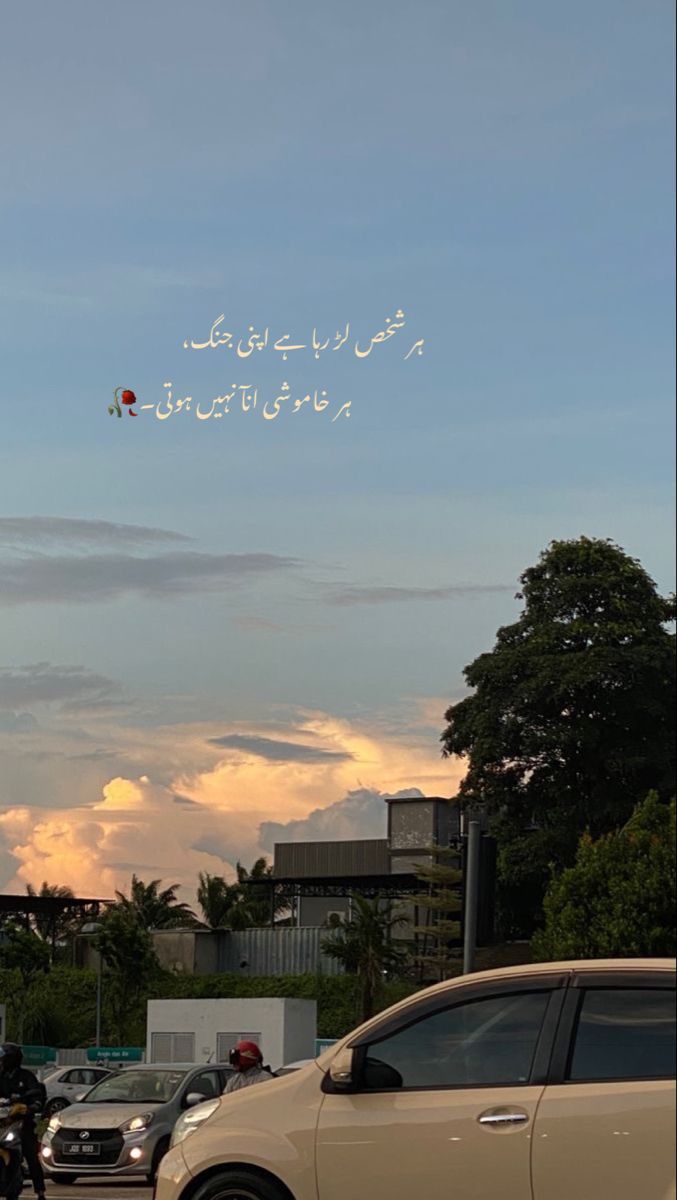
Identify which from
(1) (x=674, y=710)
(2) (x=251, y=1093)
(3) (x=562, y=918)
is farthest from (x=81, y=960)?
(2) (x=251, y=1093)

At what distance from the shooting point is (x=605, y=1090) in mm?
7938

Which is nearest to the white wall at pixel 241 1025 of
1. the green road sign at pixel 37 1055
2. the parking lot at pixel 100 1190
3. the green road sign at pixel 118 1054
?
the green road sign at pixel 118 1054

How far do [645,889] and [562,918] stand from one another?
224 cm

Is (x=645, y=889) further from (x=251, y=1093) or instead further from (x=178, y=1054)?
(x=251, y=1093)

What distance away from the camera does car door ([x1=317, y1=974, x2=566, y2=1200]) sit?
816 cm

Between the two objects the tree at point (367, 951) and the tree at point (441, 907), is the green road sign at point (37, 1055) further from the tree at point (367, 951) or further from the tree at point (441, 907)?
the tree at point (367, 951)

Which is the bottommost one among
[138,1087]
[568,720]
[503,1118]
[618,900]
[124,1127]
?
[124,1127]

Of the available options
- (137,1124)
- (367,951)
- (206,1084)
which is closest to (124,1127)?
(137,1124)

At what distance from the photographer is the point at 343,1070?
862 cm

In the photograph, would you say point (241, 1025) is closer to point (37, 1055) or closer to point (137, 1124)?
point (37, 1055)

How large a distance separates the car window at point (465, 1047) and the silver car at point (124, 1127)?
11.8m

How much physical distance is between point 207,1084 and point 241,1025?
2088 centimetres

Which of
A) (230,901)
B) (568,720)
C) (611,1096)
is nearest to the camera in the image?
(611,1096)

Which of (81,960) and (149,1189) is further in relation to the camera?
(81,960)
